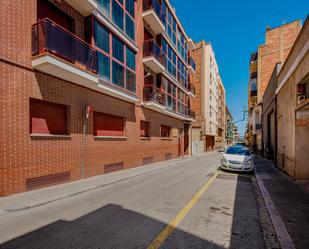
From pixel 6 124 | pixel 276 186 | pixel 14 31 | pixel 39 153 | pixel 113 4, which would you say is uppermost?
pixel 113 4

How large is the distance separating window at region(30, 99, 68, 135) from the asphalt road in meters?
2.92

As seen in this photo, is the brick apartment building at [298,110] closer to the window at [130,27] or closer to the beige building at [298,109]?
the beige building at [298,109]

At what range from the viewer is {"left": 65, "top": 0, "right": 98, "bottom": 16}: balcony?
8422 mm

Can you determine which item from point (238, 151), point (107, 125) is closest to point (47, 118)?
point (107, 125)

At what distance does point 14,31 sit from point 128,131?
754 cm

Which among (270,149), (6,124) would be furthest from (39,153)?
(270,149)

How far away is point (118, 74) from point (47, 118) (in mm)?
4912

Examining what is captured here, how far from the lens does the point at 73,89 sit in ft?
28.2

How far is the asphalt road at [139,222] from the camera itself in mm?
3439

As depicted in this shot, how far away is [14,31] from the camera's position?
6.55 m

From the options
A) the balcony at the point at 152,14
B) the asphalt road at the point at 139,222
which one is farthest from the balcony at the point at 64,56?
the balcony at the point at 152,14

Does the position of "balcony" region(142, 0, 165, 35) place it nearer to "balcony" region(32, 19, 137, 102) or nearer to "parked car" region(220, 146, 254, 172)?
"balcony" region(32, 19, 137, 102)

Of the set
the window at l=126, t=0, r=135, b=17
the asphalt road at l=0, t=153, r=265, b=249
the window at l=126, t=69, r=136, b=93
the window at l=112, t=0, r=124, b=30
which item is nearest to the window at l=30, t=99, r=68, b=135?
the asphalt road at l=0, t=153, r=265, b=249

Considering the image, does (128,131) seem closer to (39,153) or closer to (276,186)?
(39,153)
